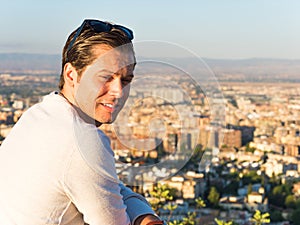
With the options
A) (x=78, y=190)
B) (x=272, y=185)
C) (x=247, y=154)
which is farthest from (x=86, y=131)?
(x=247, y=154)

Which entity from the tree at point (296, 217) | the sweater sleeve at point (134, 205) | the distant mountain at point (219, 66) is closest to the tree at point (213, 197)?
the tree at point (296, 217)

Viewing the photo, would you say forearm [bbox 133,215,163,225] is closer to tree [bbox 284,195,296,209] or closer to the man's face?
the man's face

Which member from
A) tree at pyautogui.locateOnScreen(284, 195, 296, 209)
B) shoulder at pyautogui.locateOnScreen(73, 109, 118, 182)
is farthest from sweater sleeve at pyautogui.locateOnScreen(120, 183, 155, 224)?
tree at pyautogui.locateOnScreen(284, 195, 296, 209)

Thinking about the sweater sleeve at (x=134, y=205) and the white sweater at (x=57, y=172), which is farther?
the sweater sleeve at (x=134, y=205)

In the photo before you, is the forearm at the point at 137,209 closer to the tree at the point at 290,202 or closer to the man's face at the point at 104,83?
the man's face at the point at 104,83

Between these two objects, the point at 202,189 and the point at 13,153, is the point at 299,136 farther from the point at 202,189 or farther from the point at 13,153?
the point at 13,153
